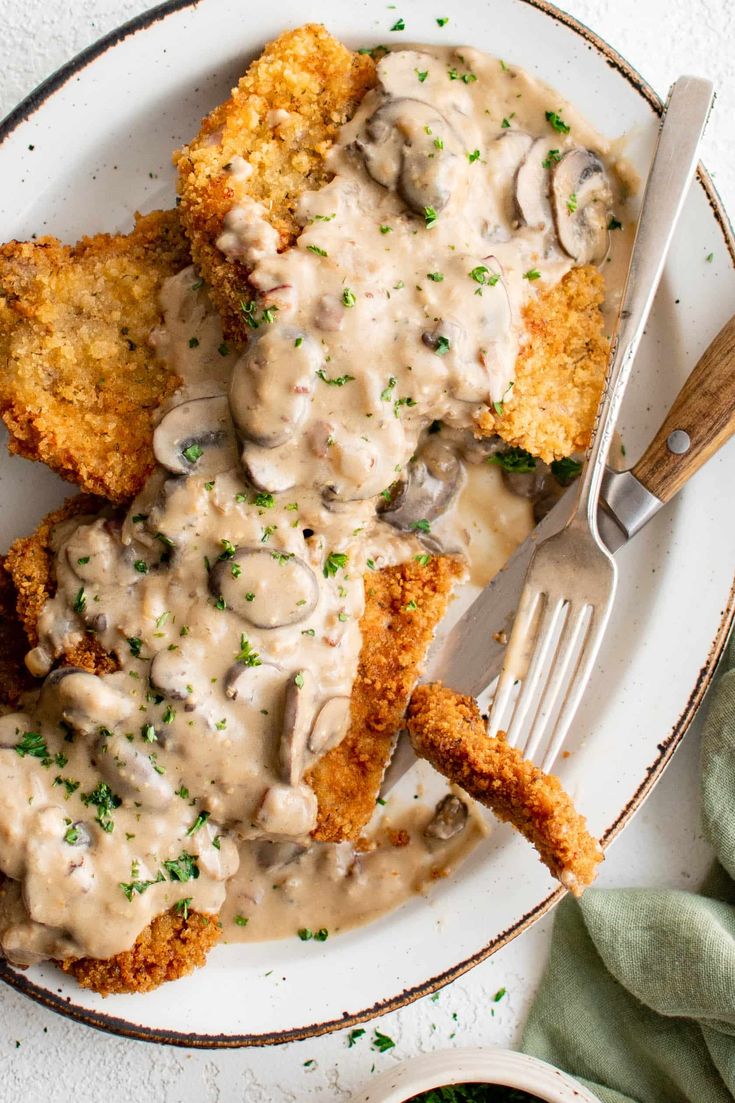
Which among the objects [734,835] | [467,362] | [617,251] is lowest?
[734,835]

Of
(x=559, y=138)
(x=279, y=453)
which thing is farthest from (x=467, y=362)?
(x=559, y=138)

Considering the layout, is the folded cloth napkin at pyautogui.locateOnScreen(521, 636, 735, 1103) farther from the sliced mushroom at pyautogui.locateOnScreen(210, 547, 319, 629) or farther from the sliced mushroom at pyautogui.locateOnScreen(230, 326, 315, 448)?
the sliced mushroom at pyautogui.locateOnScreen(230, 326, 315, 448)

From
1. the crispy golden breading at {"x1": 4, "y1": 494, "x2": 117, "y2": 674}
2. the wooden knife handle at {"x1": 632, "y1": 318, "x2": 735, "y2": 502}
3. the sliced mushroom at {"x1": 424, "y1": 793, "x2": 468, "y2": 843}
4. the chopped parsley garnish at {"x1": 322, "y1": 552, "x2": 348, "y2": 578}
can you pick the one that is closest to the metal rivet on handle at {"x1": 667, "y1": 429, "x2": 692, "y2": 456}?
the wooden knife handle at {"x1": 632, "y1": 318, "x2": 735, "y2": 502}

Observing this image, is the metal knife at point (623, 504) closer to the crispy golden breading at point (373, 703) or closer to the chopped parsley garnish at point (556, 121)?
the crispy golden breading at point (373, 703)

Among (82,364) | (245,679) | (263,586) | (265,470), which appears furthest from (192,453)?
(245,679)

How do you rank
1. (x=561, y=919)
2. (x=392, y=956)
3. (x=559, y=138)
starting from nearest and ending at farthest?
(x=559, y=138) → (x=392, y=956) → (x=561, y=919)

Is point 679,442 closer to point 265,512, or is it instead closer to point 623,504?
point 623,504

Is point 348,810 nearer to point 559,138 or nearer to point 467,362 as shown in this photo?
point 467,362

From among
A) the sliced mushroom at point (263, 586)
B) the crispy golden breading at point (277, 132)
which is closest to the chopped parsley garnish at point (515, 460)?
the sliced mushroom at point (263, 586)
